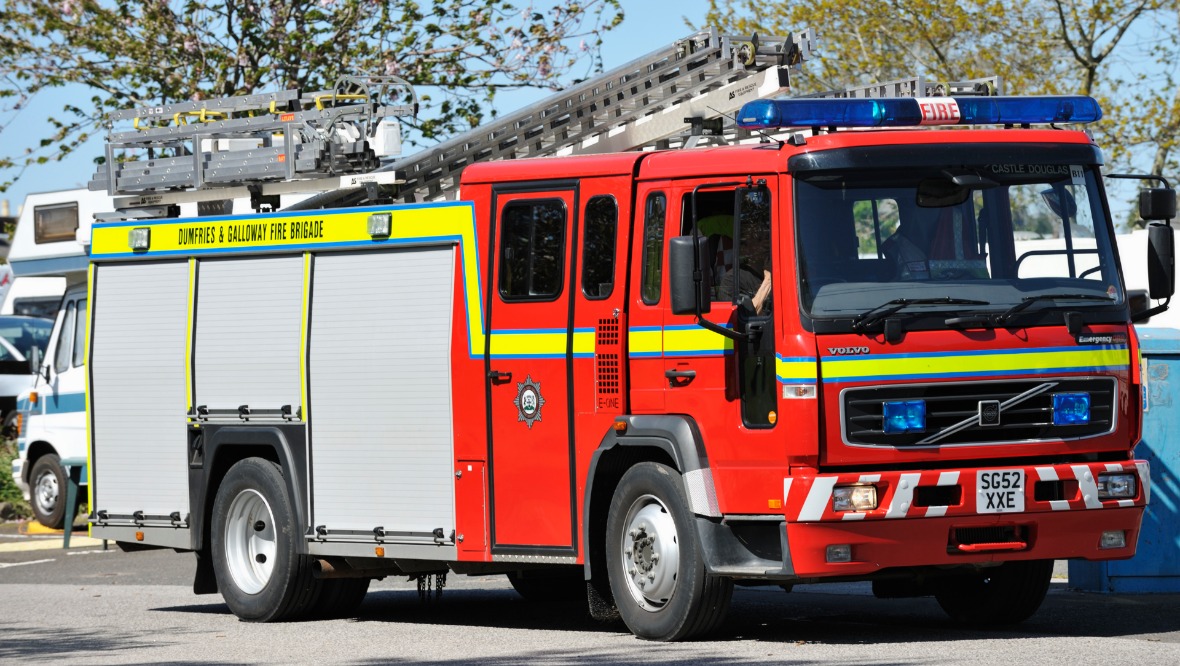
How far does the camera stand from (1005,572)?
1185 centimetres

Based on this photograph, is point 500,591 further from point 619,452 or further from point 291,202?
point 619,452

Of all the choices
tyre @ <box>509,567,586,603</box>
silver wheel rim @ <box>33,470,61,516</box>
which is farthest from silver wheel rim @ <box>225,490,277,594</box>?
silver wheel rim @ <box>33,470,61,516</box>

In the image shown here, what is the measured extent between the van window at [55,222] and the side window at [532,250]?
13.4 metres

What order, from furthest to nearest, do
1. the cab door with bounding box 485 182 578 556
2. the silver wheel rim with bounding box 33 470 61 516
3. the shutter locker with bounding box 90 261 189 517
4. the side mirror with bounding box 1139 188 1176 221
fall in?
the silver wheel rim with bounding box 33 470 61 516 → the shutter locker with bounding box 90 261 189 517 → the cab door with bounding box 485 182 578 556 → the side mirror with bounding box 1139 188 1176 221

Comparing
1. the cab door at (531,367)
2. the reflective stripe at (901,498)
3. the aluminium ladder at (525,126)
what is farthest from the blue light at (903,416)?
the aluminium ladder at (525,126)

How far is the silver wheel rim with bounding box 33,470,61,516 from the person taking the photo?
75.8ft

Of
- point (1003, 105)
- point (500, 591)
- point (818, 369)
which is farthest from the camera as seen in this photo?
point (500, 591)

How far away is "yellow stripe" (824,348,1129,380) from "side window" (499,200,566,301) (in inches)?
79.1

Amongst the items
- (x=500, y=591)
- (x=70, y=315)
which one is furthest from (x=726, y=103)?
(x=70, y=315)

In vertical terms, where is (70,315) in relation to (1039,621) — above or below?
above

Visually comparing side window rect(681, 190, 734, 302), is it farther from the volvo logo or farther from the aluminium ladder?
the aluminium ladder

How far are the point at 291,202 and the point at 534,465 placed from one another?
391 cm

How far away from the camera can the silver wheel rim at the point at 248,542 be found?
1370cm

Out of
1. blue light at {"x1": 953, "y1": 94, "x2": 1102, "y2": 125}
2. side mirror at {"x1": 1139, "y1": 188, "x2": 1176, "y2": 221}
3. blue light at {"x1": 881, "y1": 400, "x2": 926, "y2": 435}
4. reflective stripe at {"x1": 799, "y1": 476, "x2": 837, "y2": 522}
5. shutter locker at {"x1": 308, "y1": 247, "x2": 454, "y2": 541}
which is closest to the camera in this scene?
reflective stripe at {"x1": 799, "y1": 476, "x2": 837, "y2": 522}
